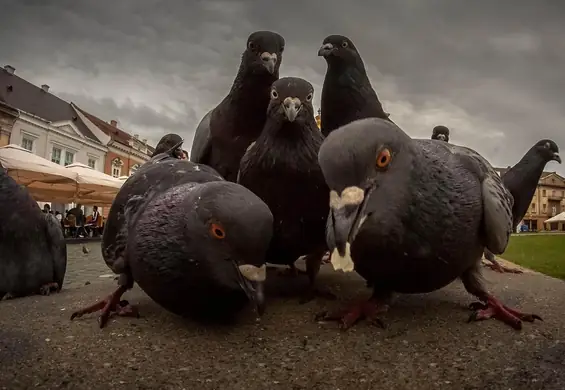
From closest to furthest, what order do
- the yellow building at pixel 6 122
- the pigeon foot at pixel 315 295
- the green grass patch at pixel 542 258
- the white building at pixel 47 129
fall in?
the pigeon foot at pixel 315 295, the green grass patch at pixel 542 258, the yellow building at pixel 6 122, the white building at pixel 47 129

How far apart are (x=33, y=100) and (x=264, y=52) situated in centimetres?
3850

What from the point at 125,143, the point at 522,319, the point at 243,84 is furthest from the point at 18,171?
the point at 125,143

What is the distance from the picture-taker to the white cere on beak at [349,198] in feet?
7.68

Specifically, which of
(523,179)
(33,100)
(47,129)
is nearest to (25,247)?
(523,179)

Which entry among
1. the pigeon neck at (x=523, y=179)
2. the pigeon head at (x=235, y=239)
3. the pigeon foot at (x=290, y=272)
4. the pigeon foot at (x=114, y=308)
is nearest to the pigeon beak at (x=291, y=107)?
the pigeon head at (x=235, y=239)

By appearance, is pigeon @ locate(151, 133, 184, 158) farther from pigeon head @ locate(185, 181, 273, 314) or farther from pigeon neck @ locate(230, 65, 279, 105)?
pigeon head @ locate(185, 181, 273, 314)

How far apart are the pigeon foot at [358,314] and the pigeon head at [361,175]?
79cm

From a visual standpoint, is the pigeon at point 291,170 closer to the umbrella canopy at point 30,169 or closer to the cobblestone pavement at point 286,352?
the cobblestone pavement at point 286,352

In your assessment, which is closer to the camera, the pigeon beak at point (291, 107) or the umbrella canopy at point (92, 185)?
the pigeon beak at point (291, 107)

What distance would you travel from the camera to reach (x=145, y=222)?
294cm

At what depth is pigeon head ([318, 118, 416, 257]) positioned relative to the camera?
2.33 meters

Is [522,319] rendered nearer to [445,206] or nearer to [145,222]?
[445,206]

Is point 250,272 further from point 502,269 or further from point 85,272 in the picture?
point 85,272

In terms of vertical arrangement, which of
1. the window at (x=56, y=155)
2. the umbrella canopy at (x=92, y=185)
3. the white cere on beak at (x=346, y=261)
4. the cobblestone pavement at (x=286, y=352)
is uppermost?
the window at (x=56, y=155)
